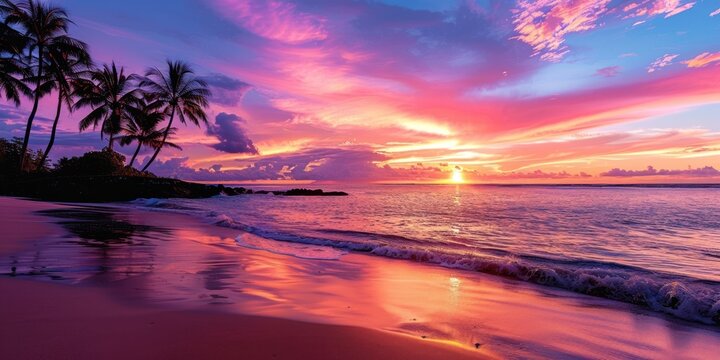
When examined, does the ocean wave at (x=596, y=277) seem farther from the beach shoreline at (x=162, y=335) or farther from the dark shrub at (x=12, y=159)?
the dark shrub at (x=12, y=159)

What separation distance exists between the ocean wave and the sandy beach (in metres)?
0.54

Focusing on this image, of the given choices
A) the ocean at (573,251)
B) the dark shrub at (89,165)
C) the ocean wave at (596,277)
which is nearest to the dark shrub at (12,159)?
the dark shrub at (89,165)

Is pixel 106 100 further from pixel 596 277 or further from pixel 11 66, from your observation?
pixel 596 277

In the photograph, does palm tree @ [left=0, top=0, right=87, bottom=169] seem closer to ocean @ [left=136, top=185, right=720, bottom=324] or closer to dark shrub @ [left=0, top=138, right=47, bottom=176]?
dark shrub @ [left=0, top=138, right=47, bottom=176]

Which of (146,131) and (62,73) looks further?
(146,131)

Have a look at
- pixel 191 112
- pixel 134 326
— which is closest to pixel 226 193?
pixel 191 112

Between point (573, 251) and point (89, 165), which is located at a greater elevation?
point (89, 165)

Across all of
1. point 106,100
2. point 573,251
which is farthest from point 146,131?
point 573,251

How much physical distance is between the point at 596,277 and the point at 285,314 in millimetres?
6262

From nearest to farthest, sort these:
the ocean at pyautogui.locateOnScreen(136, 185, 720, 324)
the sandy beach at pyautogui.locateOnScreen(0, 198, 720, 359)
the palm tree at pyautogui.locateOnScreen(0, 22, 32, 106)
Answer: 1. the sandy beach at pyautogui.locateOnScreen(0, 198, 720, 359)
2. the ocean at pyautogui.locateOnScreen(136, 185, 720, 324)
3. the palm tree at pyautogui.locateOnScreen(0, 22, 32, 106)

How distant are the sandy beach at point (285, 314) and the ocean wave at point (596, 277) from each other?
21.2 inches

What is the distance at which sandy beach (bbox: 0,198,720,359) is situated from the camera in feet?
10.2

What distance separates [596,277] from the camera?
7160 mm

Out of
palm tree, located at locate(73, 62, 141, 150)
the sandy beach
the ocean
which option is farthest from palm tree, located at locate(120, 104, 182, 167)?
the sandy beach
